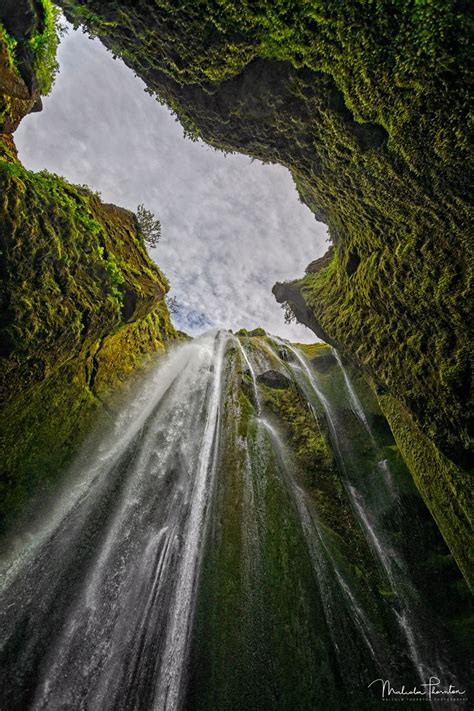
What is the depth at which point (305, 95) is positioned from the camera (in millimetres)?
5441

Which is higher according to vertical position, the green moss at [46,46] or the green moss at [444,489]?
the green moss at [46,46]

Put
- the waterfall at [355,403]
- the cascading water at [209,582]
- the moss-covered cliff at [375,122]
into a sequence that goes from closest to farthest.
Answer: the moss-covered cliff at [375,122]
the cascading water at [209,582]
the waterfall at [355,403]

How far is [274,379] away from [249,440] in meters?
4.90

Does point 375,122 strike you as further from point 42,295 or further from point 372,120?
point 42,295

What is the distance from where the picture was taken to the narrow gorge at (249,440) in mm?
4516

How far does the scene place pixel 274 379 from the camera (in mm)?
14938

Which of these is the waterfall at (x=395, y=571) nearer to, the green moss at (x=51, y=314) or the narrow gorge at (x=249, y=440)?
the narrow gorge at (x=249, y=440)

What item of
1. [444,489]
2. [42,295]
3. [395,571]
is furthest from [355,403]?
[42,295]

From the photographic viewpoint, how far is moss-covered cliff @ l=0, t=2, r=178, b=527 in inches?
211

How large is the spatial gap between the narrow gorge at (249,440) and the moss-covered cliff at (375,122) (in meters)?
0.04

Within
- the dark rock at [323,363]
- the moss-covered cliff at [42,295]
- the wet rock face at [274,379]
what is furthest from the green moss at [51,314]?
the dark rock at [323,363]

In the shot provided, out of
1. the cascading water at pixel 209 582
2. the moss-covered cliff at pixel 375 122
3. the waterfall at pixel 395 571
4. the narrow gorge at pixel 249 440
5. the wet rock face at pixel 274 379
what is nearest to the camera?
the moss-covered cliff at pixel 375 122

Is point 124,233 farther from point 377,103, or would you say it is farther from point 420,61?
point 420,61

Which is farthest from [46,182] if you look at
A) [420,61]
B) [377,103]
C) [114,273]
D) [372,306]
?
[372,306]
